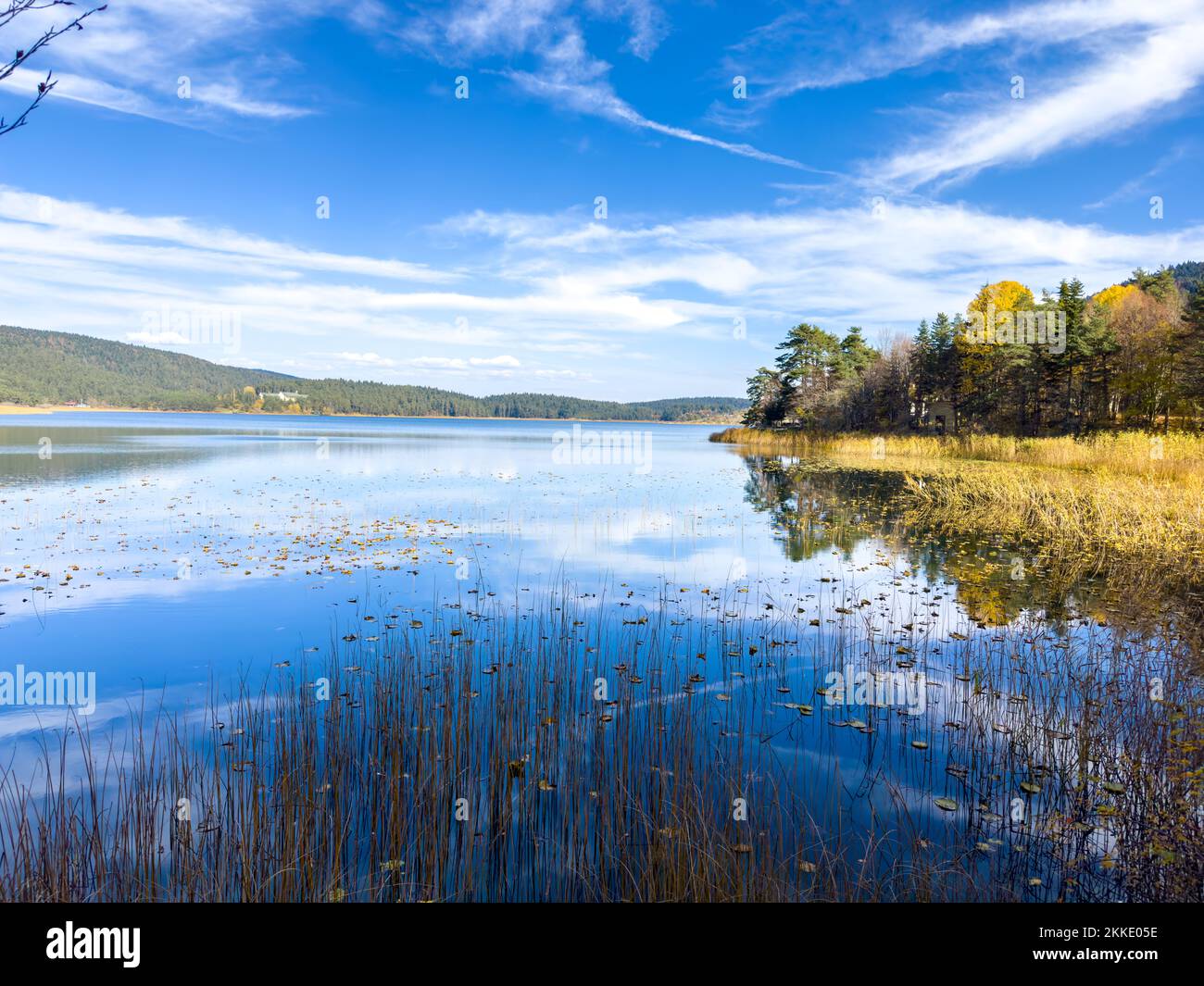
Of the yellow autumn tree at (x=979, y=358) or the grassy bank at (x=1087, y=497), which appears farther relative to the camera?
the yellow autumn tree at (x=979, y=358)

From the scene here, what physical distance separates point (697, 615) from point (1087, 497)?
16.0 metres

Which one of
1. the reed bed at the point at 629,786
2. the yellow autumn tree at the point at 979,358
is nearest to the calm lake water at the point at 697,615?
the reed bed at the point at 629,786

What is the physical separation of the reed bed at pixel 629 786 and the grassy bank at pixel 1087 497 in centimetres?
798

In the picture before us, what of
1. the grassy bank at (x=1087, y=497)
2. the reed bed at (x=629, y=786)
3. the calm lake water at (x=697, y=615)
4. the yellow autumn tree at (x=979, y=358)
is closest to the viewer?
the reed bed at (x=629, y=786)

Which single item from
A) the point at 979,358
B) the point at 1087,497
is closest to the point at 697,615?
the point at 1087,497

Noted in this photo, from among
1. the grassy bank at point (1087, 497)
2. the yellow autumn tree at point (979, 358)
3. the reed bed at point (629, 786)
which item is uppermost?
the yellow autumn tree at point (979, 358)

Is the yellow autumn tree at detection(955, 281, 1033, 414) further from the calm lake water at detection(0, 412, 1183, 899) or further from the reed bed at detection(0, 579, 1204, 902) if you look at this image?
the reed bed at detection(0, 579, 1204, 902)

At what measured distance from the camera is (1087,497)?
20.0 m

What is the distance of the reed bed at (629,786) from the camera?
14.0ft

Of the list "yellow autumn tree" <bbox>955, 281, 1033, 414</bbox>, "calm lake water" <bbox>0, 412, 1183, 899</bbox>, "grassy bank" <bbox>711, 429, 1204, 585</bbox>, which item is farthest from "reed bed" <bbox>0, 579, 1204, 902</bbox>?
"yellow autumn tree" <bbox>955, 281, 1033, 414</bbox>

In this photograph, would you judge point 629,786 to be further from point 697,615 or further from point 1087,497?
point 1087,497

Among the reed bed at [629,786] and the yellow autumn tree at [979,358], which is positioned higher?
the yellow autumn tree at [979,358]

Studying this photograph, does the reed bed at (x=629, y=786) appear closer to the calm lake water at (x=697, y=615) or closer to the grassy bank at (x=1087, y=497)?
the calm lake water at (x=697, y=615)
